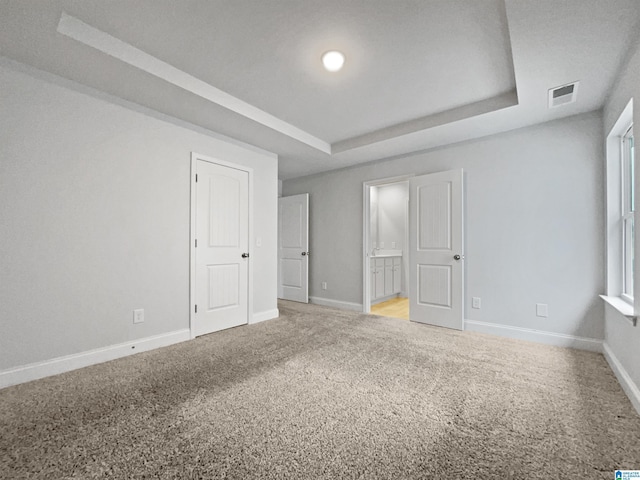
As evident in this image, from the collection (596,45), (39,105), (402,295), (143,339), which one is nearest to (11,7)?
(39,105)

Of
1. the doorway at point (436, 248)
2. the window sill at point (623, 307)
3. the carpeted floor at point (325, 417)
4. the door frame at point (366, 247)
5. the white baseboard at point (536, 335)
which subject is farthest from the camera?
the door frame at point (366, 247)

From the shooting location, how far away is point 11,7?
1.70 m

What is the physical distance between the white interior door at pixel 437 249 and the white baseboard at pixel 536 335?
21cm

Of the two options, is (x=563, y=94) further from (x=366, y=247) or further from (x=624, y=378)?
(x=366, y=247)

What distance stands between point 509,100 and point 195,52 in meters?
2.82

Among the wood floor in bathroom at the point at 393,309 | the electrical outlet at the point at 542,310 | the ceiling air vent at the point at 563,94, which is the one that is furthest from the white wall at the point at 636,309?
the wood floor in bathroom at the point at 393,309

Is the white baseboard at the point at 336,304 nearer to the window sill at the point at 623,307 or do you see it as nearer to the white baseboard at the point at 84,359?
A: the white baseboard at the point at 84,359

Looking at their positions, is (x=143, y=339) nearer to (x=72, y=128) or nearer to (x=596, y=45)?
(x=72, y=128)

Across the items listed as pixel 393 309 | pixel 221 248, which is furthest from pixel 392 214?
pixel 221 248

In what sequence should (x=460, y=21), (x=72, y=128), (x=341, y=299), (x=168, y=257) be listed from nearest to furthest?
(x=460, y=21) < (x=72, y=128) < (x=168, y=257) < (x=341, y=299)

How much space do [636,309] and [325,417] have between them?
2145 mm

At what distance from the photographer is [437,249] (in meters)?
3.81

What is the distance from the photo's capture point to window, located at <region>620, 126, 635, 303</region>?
249 cm

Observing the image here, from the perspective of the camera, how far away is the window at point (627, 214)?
8.16ft
